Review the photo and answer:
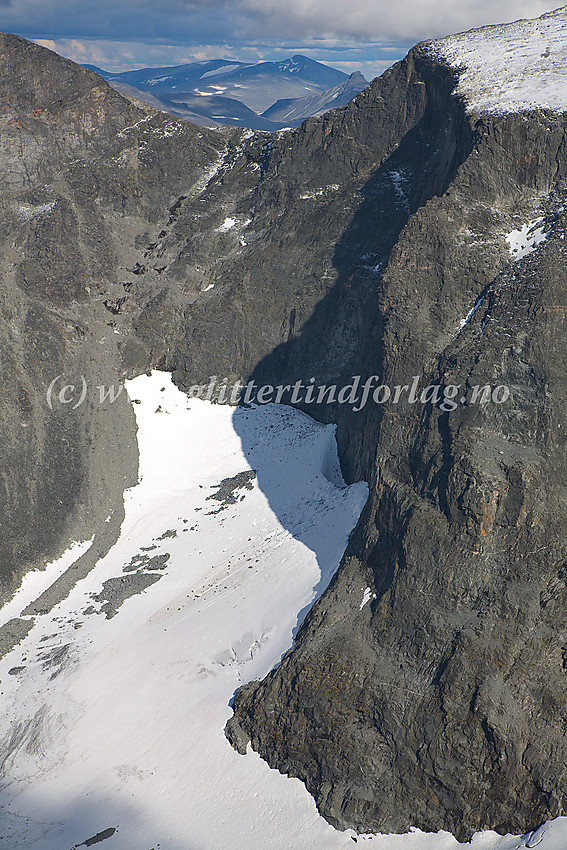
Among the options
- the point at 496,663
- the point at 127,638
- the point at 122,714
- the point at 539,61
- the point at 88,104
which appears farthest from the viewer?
the point at 88,104

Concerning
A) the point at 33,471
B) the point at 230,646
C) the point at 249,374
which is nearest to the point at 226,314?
the point at 249,374

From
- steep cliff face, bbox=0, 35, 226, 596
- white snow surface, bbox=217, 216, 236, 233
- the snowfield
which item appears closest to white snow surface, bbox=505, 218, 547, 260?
the snowfield

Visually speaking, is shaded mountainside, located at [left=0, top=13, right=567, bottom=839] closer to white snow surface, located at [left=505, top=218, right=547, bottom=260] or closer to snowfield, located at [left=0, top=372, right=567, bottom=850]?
white snow surface, located at [left=505, top=218, right=547, bottom=260]

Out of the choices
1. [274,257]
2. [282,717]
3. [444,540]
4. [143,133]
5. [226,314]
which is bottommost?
[282,717]

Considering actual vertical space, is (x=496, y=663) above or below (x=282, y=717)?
above

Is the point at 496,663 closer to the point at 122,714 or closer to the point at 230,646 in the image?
the point at 230,646

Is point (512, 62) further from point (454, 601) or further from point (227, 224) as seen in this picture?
point (454, 601)

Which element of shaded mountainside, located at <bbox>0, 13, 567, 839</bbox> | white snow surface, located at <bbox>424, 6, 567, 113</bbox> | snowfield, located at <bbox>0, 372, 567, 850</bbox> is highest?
white snow surface, located at <bbox>424, 6, 567, 113</bbox>
